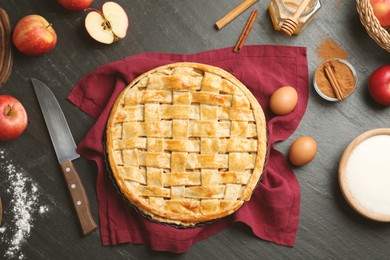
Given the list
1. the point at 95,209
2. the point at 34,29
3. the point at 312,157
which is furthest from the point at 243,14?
the point at 95,209

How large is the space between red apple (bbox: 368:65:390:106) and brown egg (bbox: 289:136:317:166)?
257 mm

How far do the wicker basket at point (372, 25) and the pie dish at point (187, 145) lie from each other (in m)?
0.44

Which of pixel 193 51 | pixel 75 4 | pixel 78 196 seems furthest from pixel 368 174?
pixel 75 4

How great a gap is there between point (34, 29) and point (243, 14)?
0.68m

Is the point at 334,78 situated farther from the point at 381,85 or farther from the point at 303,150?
the point at 303,150

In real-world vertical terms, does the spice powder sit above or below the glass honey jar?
below

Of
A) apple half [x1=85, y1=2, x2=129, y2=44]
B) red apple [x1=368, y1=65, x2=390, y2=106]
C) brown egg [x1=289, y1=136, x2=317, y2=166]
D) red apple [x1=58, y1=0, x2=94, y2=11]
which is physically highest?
red apple [x1=58, y1=0, x2=94, y2=11]

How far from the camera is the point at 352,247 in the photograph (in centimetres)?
179

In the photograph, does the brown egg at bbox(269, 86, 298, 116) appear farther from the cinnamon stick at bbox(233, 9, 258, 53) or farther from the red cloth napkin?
the cinnamon stick at bbox(233, 9, 258, 53)

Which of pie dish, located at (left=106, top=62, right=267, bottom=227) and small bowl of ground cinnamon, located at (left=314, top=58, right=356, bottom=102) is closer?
pie dish, located at (left=106, top=62, right=267, bottom=227)

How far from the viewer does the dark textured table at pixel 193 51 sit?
1766mm

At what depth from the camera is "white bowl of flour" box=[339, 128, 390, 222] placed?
1724mm

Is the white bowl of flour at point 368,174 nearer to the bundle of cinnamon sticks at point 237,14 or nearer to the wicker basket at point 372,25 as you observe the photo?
the wicker basket at point 372,25

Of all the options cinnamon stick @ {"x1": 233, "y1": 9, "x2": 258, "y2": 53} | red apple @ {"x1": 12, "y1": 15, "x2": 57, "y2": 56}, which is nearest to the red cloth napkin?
cinnamon stick @ {"x1": 233, "y1": 9, "x2": 258, "y2": 53}
